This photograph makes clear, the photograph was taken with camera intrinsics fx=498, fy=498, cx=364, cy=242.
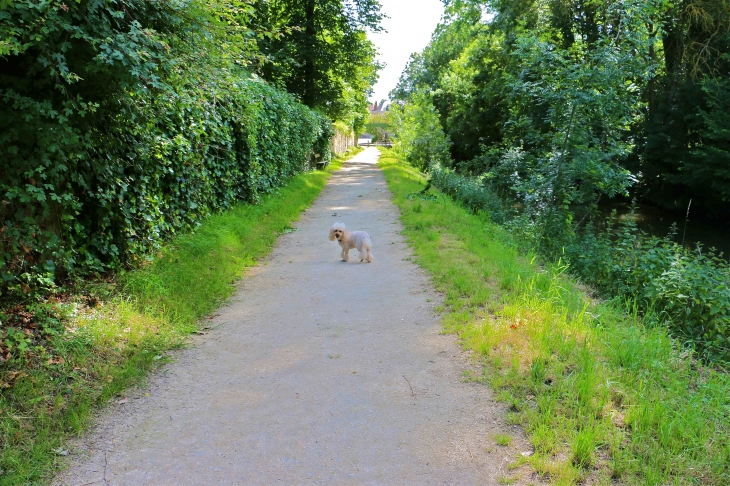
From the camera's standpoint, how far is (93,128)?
5656 mm

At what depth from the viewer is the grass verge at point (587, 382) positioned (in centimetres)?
327

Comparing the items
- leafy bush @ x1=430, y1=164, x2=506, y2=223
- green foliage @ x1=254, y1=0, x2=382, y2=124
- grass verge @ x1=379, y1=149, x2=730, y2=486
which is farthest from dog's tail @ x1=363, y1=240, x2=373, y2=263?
green foliage @ x1=254, y1=0, x2=382, y2=124

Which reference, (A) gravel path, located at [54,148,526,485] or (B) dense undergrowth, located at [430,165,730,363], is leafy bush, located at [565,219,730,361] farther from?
(A) gravel path, located at [54,148,526,485]

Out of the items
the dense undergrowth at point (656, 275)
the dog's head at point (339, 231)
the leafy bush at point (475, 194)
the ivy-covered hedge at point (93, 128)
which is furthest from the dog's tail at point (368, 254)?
the leafy bush at point (475, 194)

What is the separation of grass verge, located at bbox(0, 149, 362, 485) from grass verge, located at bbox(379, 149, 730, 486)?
3209 mm

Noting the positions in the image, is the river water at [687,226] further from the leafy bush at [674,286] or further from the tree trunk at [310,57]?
the tree trunk at [310,57]

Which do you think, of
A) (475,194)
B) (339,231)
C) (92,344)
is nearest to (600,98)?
(475,194)

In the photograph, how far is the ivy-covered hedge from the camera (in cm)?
455

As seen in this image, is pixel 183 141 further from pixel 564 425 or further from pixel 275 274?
pixel 564 425

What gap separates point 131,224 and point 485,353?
4.76 m

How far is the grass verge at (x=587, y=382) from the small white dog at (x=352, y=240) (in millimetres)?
1794

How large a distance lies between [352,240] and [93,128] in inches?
178

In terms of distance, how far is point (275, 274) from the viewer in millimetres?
8242

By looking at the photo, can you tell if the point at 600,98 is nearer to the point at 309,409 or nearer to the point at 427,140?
the point at 309,409
